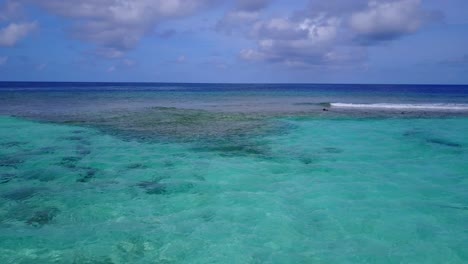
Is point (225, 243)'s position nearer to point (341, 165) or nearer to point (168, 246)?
point (168, 246)

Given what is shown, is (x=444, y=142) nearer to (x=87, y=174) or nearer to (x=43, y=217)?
(x=87, y=174)

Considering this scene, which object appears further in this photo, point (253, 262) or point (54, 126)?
point (54, 126)

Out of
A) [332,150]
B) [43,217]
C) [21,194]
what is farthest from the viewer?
[332,150]

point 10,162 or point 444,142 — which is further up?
point 444,142

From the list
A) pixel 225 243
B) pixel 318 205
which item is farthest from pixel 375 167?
pixel 225 243

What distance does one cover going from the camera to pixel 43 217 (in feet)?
25.9

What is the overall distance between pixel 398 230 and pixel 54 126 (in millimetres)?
19741

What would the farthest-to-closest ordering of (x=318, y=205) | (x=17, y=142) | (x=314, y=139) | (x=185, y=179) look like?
(x=314, y=139), (x=17, y=142), (x=185, y=179), (x=318, y=205)

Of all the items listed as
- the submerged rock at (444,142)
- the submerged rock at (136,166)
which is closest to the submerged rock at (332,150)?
the submerged rock at (444,142)

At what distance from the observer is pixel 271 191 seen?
10.1 m

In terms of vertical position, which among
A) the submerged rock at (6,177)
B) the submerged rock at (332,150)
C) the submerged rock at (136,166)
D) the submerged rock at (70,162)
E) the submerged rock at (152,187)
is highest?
the submerged rock at (332,150)

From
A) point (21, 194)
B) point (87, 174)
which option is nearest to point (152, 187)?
point (87, 174)

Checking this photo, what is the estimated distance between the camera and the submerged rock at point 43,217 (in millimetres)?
7612

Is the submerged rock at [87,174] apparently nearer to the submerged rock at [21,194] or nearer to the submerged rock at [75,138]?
the submerged rock at [21,194]
